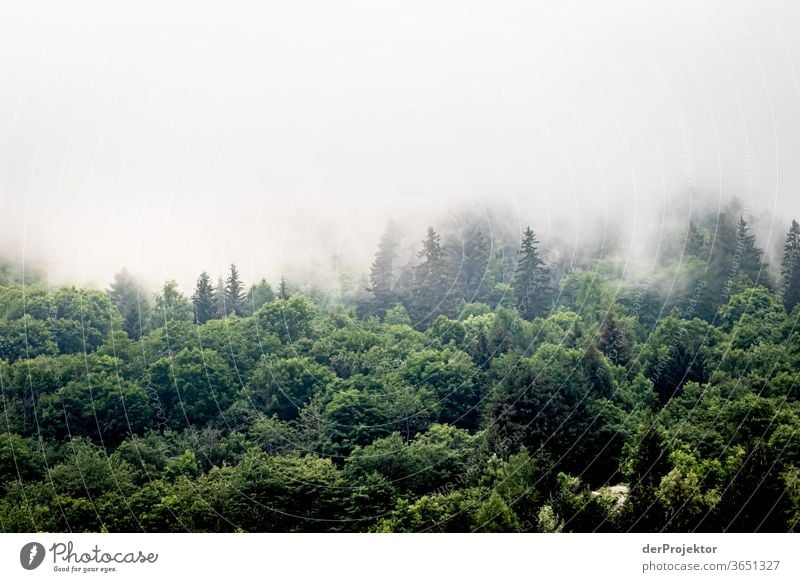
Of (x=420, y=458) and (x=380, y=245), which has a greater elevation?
(x=380, y=245)

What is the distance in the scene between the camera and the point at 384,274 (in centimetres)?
9994

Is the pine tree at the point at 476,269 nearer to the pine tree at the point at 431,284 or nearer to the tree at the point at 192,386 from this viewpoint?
the pine tree at the point at 431,284

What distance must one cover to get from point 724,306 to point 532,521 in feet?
113

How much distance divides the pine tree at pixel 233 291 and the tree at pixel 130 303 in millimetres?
5969

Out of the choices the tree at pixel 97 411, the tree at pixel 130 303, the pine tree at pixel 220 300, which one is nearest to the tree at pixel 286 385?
the tree at pixel 97 411

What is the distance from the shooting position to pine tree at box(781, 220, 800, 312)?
88.6 m

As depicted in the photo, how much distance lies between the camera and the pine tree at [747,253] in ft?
308

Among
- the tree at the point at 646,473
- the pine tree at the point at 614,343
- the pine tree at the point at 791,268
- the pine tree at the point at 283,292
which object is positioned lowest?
the tree at the point at 646,473

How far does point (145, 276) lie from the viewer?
10306 centimetres

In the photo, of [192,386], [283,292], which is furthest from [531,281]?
[192,386]

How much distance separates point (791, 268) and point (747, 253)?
4.75m

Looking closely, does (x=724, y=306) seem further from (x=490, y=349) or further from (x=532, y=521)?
(x=532, y=521)

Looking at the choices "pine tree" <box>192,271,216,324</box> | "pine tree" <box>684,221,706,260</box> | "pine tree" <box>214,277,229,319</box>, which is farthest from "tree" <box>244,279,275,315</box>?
"pine tree" <box>684,221,706,260</box>

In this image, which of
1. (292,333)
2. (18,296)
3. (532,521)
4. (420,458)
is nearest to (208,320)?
(292,333)
